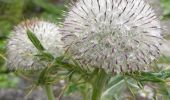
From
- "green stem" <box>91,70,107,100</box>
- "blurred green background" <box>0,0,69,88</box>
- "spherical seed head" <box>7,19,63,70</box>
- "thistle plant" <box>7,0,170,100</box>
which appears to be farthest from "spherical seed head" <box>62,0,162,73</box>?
"blurred green background" <box>0,0,69,88</box>

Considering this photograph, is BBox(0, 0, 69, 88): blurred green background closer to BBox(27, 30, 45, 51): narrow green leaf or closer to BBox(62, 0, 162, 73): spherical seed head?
BBox(27, 30, 45, 51): narrow green leaf

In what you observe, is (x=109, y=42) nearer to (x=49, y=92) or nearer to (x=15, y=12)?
(x=49, y=92)

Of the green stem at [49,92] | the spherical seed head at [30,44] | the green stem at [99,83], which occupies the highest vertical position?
the spherical seed head at [30,44]

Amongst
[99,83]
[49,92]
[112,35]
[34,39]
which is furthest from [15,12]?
[112,35]

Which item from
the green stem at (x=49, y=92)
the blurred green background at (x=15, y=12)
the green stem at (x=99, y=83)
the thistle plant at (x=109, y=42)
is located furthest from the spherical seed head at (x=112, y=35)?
the blurred green background at (x=15, y=12)

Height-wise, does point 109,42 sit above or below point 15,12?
above

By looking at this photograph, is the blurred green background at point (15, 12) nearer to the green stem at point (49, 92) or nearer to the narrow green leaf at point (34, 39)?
the green stem at point (49, 92)
